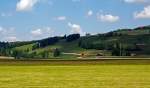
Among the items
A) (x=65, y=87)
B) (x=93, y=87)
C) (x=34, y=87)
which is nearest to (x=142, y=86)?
(x=93, y=87)

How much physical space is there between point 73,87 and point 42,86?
264 cm

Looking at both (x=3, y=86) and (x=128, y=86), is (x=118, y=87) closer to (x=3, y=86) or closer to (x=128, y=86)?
(x=128, y=86)

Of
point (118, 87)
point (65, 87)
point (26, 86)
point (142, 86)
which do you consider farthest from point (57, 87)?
point (142, 86)

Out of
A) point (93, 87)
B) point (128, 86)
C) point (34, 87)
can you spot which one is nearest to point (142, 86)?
point (128, 86)

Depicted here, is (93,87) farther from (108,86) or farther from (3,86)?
(3,86)

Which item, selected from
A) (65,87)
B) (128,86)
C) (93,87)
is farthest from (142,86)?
(65,87)

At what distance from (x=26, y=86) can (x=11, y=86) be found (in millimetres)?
1095

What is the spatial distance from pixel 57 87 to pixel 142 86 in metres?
6.08

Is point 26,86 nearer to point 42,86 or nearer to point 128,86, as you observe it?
point 42,86

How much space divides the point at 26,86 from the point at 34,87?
88 centimetres

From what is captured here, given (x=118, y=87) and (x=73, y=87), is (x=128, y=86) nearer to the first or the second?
(x=118, y=87)

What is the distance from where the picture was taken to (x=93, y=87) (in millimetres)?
28719

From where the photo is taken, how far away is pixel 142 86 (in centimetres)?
2905

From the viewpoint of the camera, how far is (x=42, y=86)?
29922mm
